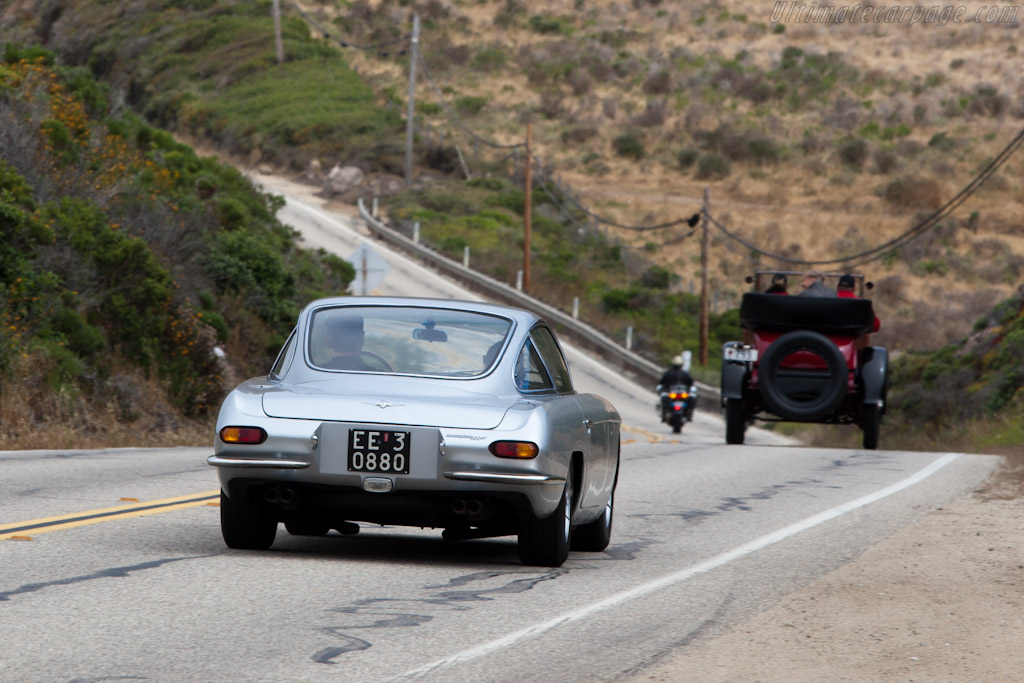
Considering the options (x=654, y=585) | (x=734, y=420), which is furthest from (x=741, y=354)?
(x=654, y=585)

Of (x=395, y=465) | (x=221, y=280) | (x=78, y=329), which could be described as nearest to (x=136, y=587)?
(x=395, y=465)

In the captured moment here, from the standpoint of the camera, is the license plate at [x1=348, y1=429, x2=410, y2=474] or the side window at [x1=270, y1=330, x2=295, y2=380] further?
the side window at [x1=270, y1=330, x2=295, y2=380]

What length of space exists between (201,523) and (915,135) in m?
71.5

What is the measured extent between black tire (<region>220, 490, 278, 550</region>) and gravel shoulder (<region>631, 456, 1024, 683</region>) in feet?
9.21

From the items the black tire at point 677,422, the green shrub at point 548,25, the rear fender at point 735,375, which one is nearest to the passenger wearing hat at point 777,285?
the rear fender at point 735,375

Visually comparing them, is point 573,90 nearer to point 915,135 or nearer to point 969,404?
point 915,135

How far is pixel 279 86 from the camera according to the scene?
7994cm

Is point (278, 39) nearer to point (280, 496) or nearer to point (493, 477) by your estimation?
point (280, 496)

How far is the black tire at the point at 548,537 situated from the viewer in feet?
25.5

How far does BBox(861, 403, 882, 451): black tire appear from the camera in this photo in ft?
65.6

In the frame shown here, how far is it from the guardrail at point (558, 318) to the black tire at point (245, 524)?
31.3m

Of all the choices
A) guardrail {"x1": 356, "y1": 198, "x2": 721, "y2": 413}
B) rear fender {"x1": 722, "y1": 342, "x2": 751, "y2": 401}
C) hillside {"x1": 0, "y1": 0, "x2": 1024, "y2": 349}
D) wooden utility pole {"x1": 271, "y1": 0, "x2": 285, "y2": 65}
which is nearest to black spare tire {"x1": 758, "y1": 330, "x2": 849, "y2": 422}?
rear fender {"x1": 722, "y1": 342, "x2": 751, "y2": 401}

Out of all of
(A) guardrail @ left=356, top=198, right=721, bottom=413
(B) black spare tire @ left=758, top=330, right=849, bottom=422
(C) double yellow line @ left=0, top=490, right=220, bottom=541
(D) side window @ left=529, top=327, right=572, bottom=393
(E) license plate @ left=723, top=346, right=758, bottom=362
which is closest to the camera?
(C) double yellow line @ left=0, top=490, right=220, bottom=541

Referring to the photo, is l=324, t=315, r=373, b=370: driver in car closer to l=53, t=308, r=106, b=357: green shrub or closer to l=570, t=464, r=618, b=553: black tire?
l=570, t=464, r=618, b=553: black tire
